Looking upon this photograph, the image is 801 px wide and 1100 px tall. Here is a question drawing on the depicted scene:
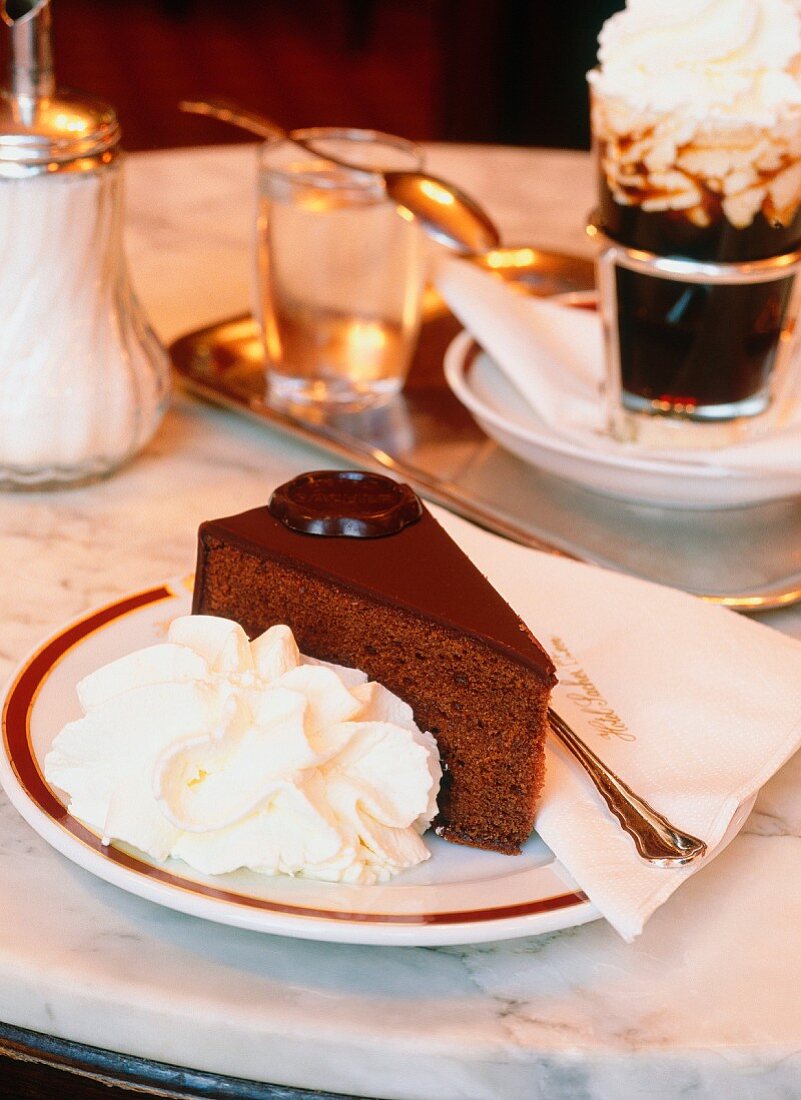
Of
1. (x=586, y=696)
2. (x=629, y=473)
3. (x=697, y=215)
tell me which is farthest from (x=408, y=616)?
(x=697, y=215)

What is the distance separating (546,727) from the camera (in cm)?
75

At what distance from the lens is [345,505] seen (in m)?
0.85

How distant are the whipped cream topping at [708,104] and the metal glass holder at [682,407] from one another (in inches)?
1.5

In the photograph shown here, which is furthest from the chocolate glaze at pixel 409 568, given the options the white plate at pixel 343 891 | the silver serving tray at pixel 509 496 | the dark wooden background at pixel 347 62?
the dark wooden background at pixel 347 62

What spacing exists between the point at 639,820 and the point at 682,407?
1.70 feet

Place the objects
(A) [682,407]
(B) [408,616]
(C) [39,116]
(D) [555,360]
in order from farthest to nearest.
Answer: (D) [555,360], (A) [682,407], (C) [39,116], (B) [408,616]

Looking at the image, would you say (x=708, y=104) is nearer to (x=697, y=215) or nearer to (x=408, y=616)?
(x=697, y=215)

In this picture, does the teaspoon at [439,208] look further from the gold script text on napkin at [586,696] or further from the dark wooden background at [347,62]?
the dark wooden background at [347,62]

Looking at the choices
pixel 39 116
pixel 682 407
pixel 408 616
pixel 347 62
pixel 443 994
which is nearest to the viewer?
pixel 443 994

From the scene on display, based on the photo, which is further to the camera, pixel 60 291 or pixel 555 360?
pixel 555 360

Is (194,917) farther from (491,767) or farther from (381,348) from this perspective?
(381,348)

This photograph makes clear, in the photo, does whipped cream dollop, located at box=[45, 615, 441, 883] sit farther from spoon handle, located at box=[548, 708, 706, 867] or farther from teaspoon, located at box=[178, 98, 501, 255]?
teaspoon, located at box=[178, 98, 501, 255]

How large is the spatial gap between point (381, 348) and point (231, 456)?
17 cm

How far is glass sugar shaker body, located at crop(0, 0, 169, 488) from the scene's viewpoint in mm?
1021
